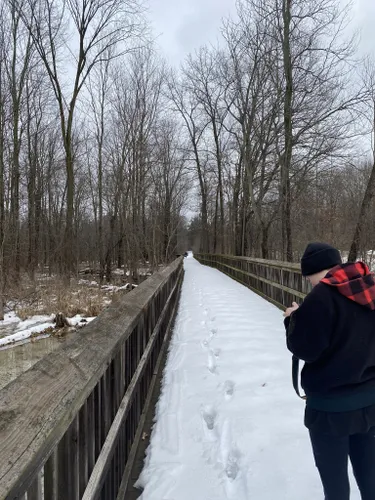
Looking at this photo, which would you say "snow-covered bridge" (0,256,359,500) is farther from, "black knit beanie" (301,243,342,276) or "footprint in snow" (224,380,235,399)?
"black knit beanie" (301,243,342,276)

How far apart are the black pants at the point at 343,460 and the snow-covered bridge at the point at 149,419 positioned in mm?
582

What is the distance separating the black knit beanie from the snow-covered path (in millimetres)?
1556

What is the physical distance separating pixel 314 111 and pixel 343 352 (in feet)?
51.6

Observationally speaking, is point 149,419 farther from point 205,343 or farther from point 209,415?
point 205,343

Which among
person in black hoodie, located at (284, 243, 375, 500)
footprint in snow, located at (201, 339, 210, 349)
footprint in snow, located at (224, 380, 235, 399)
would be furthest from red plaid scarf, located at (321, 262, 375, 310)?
footprint in snow, located at (201, 339, 210, 349)

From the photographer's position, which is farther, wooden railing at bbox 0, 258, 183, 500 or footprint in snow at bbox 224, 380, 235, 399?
footprint in snow at bbox 224, 380, 235, 399

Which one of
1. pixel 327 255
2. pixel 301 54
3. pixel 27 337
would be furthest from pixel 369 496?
pixel 301 54

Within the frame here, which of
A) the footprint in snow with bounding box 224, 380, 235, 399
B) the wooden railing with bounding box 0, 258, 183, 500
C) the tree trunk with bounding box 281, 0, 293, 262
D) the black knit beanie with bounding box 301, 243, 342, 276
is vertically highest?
the tree trunk with bounding box 281, 0, 293, 262

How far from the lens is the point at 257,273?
37.1ft

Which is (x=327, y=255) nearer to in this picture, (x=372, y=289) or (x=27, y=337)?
(x=372, y=289)

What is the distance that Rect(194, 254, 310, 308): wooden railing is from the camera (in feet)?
23.1

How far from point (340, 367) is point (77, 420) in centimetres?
127

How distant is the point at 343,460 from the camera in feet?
5.93

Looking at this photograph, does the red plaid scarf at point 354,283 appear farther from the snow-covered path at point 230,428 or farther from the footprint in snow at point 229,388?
the footprint in snow at point 229,388
